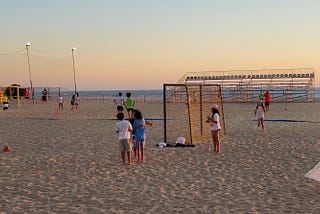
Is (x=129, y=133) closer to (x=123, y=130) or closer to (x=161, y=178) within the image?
(x=123, y=130)

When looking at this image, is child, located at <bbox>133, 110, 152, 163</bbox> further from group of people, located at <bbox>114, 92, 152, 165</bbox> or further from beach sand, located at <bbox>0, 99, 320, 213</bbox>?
beach sand, located at <bbox>0, 99, 320, 213</bbox>

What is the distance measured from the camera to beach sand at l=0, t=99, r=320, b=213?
700cm

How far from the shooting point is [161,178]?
9.09 m

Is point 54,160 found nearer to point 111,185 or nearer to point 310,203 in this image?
point 111,185

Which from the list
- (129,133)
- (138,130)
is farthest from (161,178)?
(138,130)

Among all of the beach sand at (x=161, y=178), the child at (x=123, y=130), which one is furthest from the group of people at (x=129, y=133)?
the beach sand at (x=161, y=178)

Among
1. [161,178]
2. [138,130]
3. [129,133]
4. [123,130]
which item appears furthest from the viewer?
[138,130]

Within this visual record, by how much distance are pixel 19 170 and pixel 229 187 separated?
16.1ft

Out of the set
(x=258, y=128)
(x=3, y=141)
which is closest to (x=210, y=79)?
(x=258, y=128)

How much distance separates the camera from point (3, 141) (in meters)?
15.1

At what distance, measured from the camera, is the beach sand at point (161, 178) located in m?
7.00

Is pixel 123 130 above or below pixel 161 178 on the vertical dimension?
above

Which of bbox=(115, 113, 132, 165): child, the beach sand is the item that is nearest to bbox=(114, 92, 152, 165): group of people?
bbox=(115, 113, 132, 165): child

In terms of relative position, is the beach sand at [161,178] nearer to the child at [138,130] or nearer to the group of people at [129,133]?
the group of people at [129,133]
